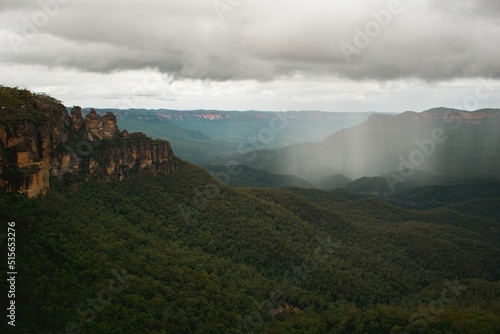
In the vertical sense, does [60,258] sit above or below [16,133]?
below

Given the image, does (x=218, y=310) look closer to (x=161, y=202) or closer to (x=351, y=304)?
(x=351, y=304)

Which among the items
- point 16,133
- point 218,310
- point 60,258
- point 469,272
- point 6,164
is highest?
point 16,133

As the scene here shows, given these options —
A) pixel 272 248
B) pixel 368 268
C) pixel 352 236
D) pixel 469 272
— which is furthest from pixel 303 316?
pixel 469 272
